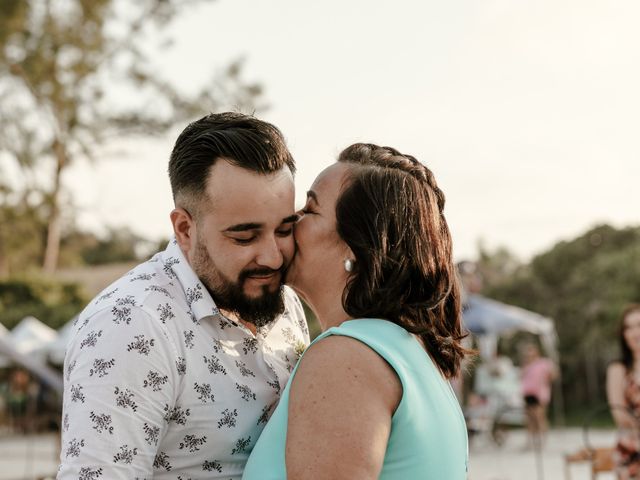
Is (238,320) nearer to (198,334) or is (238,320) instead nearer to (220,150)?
(198,334)

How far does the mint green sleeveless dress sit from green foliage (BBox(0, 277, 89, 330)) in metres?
21.8

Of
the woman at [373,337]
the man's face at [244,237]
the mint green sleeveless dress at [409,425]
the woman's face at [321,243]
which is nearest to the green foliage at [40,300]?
the man's face at [244,237]

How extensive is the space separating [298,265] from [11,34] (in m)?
22.2

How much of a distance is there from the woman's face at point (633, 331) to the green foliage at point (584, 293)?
15635mm

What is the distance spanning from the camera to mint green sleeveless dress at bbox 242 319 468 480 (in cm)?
192

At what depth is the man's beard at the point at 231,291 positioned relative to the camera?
240cm

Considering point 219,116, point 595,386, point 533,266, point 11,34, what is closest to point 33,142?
point 11,34

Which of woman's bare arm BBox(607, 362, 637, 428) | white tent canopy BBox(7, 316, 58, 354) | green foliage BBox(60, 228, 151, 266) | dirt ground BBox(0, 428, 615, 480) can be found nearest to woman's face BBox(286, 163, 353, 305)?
woman's bare arm BBox(607, 362, 637, 428)

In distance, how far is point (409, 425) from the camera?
1917 mm

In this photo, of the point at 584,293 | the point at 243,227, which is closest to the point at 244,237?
the point at 243,227

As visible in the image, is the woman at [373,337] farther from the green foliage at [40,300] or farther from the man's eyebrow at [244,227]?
the green foliage at [40,300]

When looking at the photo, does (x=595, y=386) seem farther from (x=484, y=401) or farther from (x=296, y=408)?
(x=296, y=408)

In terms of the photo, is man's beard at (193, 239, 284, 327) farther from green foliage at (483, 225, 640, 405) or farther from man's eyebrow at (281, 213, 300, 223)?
green foliage at (483, 225, 640, 405)

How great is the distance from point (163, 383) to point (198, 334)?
212 mm
